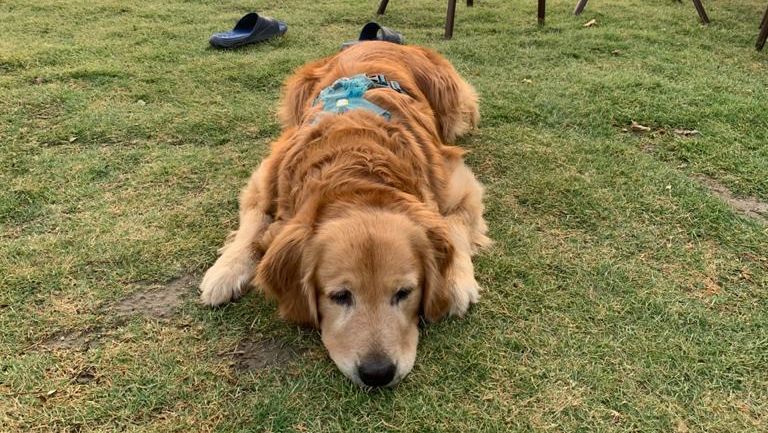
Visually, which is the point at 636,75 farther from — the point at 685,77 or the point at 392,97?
the point at 392,97

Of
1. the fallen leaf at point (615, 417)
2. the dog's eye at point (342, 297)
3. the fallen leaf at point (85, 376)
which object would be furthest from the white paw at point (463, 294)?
the fallen leaf at point (85, 376)

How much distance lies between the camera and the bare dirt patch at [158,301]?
9.70 ft

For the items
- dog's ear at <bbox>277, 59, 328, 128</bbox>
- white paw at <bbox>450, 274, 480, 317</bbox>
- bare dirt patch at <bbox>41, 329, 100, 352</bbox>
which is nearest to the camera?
bare dirt patch at <bbox>41, 329, 100, 352</bbox>

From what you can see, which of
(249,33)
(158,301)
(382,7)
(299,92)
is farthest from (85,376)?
(382,7)

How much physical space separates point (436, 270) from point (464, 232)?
26.0 inches

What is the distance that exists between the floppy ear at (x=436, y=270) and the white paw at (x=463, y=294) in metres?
0.06

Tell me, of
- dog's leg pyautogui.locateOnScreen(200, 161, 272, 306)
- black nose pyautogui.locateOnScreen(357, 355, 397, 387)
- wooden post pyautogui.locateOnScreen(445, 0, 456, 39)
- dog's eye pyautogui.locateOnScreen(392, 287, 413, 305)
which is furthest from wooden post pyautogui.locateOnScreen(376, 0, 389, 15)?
black nose pyautogui.locateOnScreen(357, 355, 397, 387)

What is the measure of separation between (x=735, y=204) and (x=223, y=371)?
3.50m

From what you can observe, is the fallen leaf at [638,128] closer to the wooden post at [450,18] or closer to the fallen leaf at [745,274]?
the fallen leaf at [745,274]

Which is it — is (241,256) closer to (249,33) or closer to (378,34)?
(378,34)

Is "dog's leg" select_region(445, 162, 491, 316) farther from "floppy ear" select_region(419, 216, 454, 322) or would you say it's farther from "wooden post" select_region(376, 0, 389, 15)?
"wooden post" select_region(376, 0, 389, 15)

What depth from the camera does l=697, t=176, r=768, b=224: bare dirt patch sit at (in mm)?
3738

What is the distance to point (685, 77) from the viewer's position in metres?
5.96

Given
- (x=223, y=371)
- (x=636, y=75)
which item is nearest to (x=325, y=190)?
(x=223, y=371)
